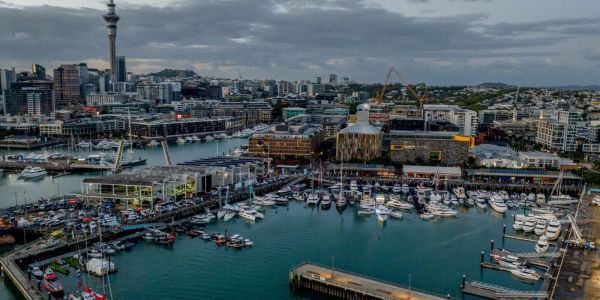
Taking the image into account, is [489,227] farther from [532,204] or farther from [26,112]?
[26,112]

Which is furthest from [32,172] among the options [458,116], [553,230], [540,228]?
[458,116]

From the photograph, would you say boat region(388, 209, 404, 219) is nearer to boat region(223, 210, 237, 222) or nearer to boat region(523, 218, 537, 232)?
boat region(523, 218, 537, 232)

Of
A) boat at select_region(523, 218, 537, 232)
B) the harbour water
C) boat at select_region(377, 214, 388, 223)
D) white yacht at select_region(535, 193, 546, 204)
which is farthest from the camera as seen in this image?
white yacht at select_region(535, 193, 546, 204)

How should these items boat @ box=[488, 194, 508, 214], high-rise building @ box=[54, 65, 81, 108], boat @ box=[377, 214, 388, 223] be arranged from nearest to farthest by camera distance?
boat @ box=[377, 214, 388, 223] → boat @ box=[488, 194, 508, 214] → high-rise building @ box=[54, 65, 81, 108]

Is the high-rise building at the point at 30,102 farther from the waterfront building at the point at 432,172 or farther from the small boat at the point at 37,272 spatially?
the small boat at the point at 37,272

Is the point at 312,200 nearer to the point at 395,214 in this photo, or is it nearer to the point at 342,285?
the point at 395,214

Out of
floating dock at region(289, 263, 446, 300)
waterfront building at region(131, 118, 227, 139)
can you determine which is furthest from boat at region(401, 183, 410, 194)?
waterfront building at region(131, 118, 227, 139)
